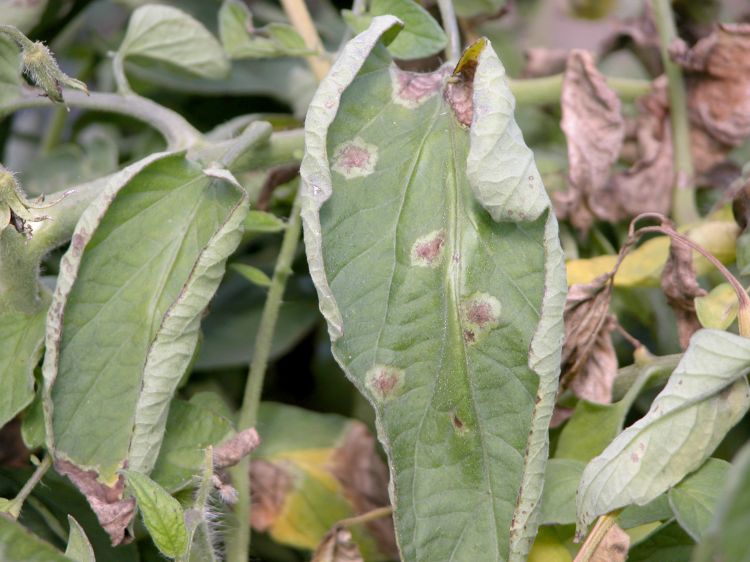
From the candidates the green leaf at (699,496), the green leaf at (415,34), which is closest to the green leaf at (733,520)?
the green leaf at (699,496)

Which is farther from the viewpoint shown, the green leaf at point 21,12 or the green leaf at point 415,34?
the green leaf at point 21,12

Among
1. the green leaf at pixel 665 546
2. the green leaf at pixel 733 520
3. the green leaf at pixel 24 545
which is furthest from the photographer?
the green leaf at pixel 665 546

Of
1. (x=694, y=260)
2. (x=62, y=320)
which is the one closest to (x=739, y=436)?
(x=694, y=260)

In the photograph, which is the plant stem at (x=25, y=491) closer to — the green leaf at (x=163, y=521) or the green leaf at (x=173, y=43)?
the green leaf at (x=163, y=521)

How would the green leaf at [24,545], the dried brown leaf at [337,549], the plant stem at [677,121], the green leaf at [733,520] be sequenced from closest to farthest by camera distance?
1. the green leaf at [733,520]
2. the green leaf at [24,545]
3. the dried brown leaf at [337,549]
4. the plant stem at [677,121]

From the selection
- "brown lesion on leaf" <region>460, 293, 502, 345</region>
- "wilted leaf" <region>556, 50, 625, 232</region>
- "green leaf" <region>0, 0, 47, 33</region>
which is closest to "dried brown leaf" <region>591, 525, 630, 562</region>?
"brown lesion on leaf" <region>460, 293, 502, 345</region>

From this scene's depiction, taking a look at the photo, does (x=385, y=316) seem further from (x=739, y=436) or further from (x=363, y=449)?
(x=739, y=436)

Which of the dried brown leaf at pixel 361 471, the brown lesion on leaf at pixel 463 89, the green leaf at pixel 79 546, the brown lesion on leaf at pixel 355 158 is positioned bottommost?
the dried brown leaf at pixel 361 471
